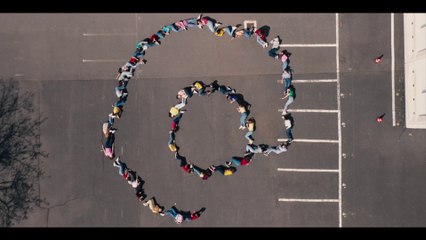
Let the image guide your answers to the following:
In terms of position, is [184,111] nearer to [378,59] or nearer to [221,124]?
[221,124]

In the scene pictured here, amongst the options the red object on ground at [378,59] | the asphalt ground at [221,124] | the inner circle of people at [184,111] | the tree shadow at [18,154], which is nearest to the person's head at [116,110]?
the inner circle of people at [184,111]

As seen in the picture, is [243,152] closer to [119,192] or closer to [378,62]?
[119,192]

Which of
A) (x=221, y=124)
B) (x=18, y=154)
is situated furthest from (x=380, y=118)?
(x=18, y=154)

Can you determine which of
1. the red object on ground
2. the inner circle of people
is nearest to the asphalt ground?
the red object on ground

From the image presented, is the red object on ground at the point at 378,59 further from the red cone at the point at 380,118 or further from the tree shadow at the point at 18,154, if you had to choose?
the tree shadow at the point at 18,154

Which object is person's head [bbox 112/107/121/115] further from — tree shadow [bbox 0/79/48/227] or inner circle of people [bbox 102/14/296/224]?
tree shadow [bbox 0/79/48/227]
